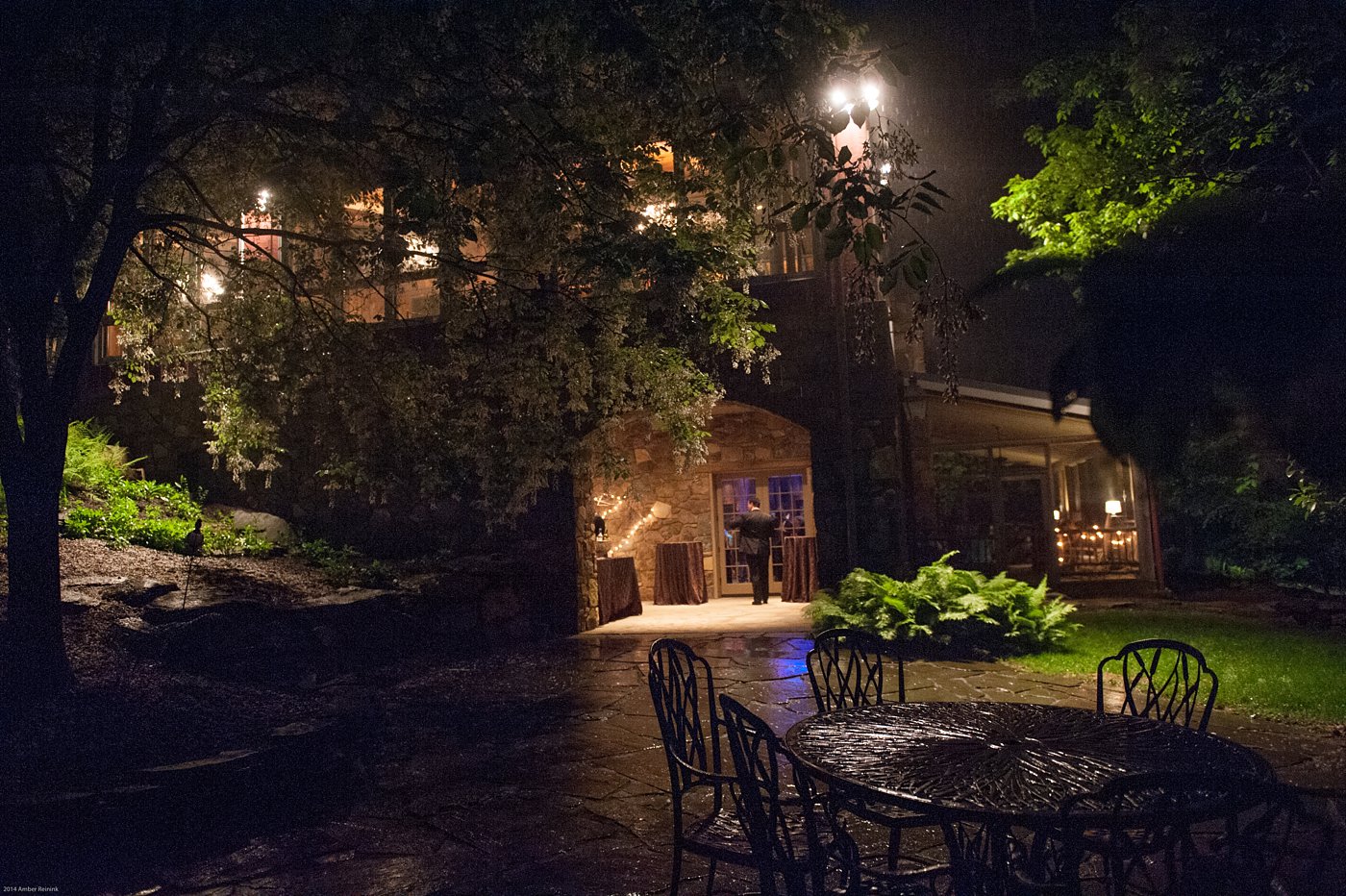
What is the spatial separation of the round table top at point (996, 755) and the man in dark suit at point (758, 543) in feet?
33.0

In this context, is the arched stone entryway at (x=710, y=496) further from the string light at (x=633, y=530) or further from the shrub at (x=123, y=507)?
the shrub at (x=123, y=507)

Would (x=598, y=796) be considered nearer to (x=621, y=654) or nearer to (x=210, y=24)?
(x=621, y=654)

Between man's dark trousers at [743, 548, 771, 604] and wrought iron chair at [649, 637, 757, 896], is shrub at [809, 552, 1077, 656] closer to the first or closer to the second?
man's dark trousers at [743, 548, 771, 604]

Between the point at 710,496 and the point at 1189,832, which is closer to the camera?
the point at 1189,832

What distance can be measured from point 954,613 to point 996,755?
6.11 metres

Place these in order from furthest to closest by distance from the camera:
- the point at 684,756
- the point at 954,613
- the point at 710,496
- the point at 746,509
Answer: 1. the point at 710,496
2. the point at 746,509
3. the point at 954,613
4. the point at 684,756

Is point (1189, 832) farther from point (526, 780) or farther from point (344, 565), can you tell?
point (344, 565)

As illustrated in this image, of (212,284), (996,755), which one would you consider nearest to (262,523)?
(212,284)

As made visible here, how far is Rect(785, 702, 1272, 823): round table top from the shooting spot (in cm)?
230

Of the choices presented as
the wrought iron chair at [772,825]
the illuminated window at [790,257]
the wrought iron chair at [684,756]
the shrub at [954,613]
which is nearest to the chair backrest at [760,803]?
the wrought iron chair at [772,825]

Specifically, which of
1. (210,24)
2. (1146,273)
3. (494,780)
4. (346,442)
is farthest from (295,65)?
(1146,273)

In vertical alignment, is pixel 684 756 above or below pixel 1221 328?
below

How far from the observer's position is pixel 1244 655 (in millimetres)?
7707

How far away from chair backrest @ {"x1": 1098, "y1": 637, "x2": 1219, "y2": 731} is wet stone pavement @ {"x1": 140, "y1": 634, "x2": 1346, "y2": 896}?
0.41 m
